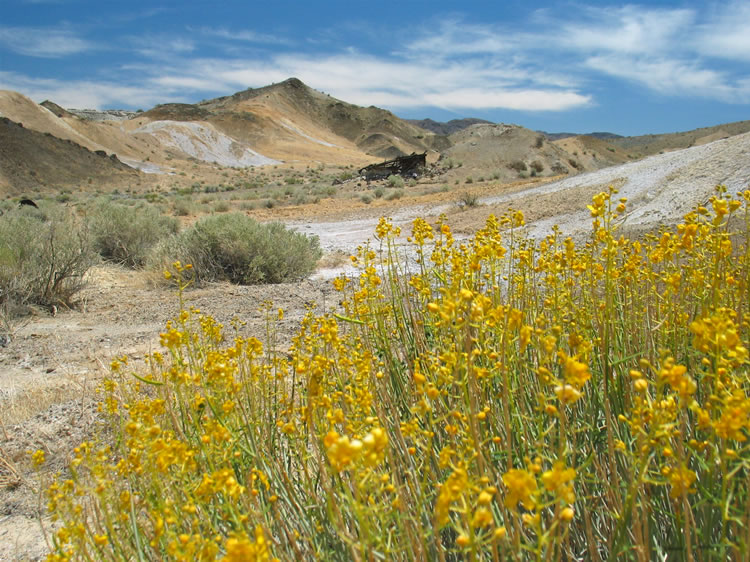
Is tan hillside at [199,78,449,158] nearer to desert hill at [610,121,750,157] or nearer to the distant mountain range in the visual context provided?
the distant mountain range

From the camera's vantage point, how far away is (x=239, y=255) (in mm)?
8086

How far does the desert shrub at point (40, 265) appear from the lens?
6.22 m

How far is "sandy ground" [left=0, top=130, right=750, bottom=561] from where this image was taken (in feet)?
10.6

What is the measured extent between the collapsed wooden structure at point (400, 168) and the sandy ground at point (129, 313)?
1529 cm

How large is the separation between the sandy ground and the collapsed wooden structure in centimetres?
1529

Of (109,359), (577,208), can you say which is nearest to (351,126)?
(577,208)

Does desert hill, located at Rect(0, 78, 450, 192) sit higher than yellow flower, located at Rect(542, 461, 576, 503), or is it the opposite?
desert hill, located at Rect(0, 78, 450, 192)

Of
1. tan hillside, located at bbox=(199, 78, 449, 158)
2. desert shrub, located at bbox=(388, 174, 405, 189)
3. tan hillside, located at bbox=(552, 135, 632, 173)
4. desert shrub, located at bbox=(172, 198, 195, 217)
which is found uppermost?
tan hillside, located at bbox=(199, 78, 449, 158)

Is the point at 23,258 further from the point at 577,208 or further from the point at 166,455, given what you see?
the point at 577,208

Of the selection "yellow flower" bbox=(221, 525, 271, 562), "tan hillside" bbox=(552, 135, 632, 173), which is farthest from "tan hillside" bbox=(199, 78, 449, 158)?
"yellow flower" bbox=(221, 525, 271, 562)

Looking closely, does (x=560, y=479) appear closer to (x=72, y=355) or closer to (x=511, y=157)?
(x=72, y=355)

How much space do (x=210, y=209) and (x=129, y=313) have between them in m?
13.2

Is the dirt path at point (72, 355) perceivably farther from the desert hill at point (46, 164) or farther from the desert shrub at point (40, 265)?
the desert hill at point (46, 164)

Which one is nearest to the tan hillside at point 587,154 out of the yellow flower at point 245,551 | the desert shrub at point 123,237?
the desert shrub at point 123,237
